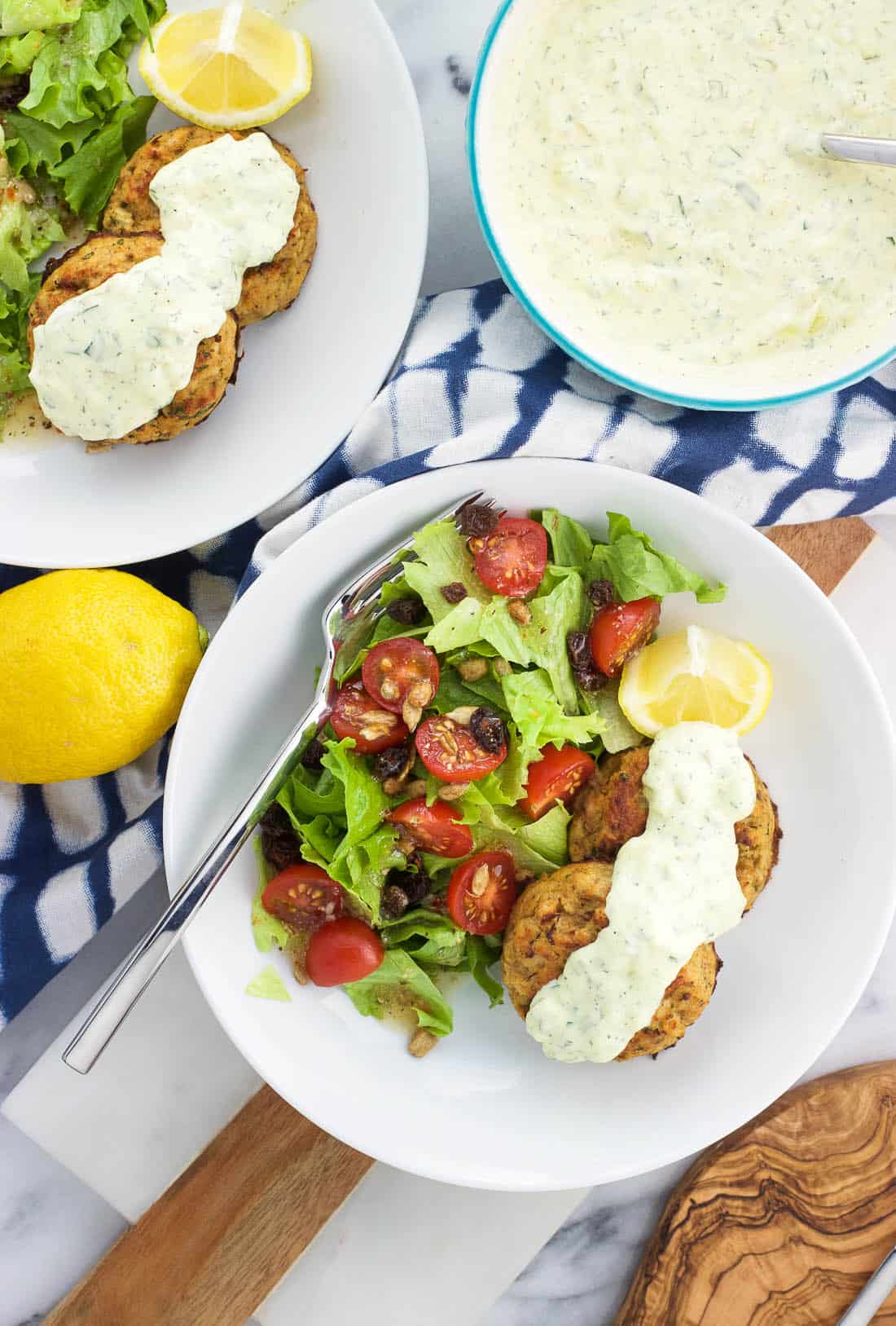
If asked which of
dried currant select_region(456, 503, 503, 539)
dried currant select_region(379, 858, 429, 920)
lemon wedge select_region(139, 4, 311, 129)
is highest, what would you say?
lemon wedge select_region(139, 4, 311, 129)

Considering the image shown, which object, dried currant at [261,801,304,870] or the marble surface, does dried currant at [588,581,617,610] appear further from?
dried currant at [261,801,304,870]

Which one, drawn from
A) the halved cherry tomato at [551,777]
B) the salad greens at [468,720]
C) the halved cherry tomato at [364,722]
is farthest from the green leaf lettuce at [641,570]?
the halved cherry tomato at [364,722]

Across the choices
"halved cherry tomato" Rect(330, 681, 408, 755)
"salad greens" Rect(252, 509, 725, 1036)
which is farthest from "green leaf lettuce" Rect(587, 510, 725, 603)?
"halved cherry tomato" Rect(330, 681, 408, 755)

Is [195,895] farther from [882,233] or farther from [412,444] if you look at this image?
[882,233]

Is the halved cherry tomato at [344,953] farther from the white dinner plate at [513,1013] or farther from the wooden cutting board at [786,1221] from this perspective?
the wooden cutting board at [786,1221]

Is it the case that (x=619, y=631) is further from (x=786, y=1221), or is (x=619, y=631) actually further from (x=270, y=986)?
(x=786, y=1221)

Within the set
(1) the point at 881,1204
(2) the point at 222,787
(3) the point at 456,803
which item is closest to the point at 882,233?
(3) the point at 456,803

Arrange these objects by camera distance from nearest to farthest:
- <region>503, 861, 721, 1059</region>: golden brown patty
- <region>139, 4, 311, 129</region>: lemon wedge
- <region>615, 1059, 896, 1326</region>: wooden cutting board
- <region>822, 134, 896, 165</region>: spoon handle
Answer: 1. <region>822, 134, 896, 165</region>: spoon handle
2. <region>503, 861, 721, 1059</region>: golden brown patty
3. <region>139, 4, 311, 129</region>: lemon wedge
4. <region>615, 1059, 896, 1326</region>: wooden cutting board
